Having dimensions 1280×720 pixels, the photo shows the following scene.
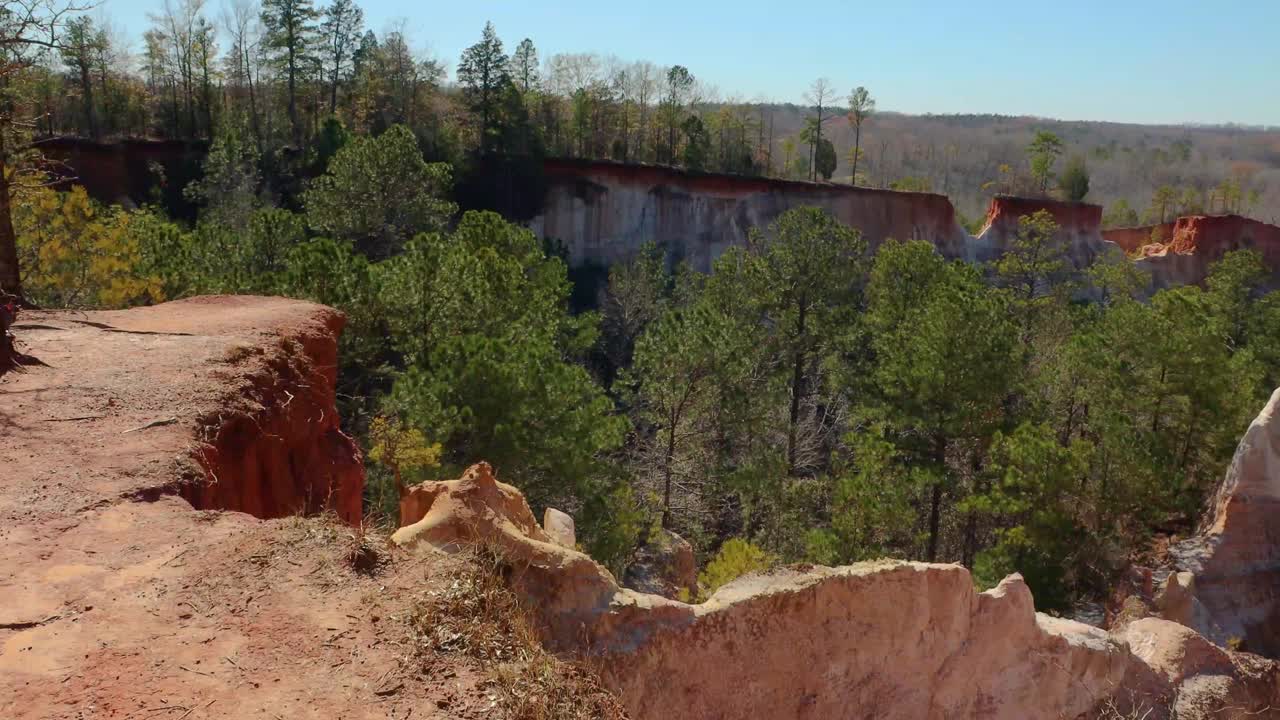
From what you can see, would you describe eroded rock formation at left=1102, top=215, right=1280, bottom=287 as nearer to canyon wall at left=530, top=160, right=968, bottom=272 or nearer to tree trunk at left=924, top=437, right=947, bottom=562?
canyon wall at left=530, top=160, right=968, bottom=272

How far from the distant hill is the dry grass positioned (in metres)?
72.5

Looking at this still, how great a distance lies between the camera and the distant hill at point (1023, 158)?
3866 inches

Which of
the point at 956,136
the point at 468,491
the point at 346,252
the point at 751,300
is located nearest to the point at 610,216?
the point at 751,300

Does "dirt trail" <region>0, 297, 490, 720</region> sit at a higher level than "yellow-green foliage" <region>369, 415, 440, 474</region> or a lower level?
higher

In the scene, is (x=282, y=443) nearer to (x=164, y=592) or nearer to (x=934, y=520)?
(x=164, y=592)

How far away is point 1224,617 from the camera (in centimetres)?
1630

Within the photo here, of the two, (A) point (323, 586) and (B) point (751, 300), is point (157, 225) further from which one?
(A) point (323, 586)

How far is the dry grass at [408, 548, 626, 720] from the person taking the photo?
4.53m

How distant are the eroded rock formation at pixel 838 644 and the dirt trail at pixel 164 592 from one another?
0.93m

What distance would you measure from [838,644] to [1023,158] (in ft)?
419

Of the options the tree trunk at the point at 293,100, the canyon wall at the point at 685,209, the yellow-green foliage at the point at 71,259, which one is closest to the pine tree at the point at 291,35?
the tree trunk at the point at 293,100

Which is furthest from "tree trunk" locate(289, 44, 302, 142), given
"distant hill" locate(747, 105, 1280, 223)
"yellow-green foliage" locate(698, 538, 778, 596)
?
"distant hill" locate(747, 105, 1280, 223)

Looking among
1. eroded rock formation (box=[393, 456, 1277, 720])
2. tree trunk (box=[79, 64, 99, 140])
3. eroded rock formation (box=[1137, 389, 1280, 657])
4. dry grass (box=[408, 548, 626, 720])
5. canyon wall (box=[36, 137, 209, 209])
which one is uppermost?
tree trunk (box=[79, 64, 99, 140])

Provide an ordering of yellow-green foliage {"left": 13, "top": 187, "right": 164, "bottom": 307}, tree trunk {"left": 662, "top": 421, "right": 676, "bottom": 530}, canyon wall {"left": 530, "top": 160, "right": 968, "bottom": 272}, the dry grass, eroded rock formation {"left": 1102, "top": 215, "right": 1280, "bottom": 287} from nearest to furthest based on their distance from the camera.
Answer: the dry grass
yellow-green foliage {"left": 13, "top": 187, "right": 164, "bottom": 307}
tree trunk {"left": 662, "top": 421, "right": 676, "bottom": 530}
canyon wall {"left": 530, "top": 160, "right": 968, "bottom": 272}
eroded rock formation {"left": 1102, "top": 215, "right": 1280, "bottom": 287}
